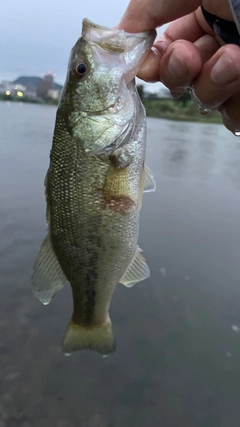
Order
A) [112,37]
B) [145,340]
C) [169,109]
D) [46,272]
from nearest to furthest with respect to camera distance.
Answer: [112,37] → [46,272] → [145,340] → [169,109]

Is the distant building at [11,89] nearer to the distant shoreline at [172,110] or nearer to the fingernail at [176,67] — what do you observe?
the distant shoreline at [172,110]

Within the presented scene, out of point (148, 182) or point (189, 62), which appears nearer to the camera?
point (189, 62)

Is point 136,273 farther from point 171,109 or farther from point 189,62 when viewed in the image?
point 171,109

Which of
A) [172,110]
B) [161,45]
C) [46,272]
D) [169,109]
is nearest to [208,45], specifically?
[161,45]

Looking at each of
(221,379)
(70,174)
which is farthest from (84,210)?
(221,379)

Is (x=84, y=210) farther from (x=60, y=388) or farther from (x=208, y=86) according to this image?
(x=60, y=388)

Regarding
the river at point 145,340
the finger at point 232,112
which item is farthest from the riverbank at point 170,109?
the finger at point 232,112
